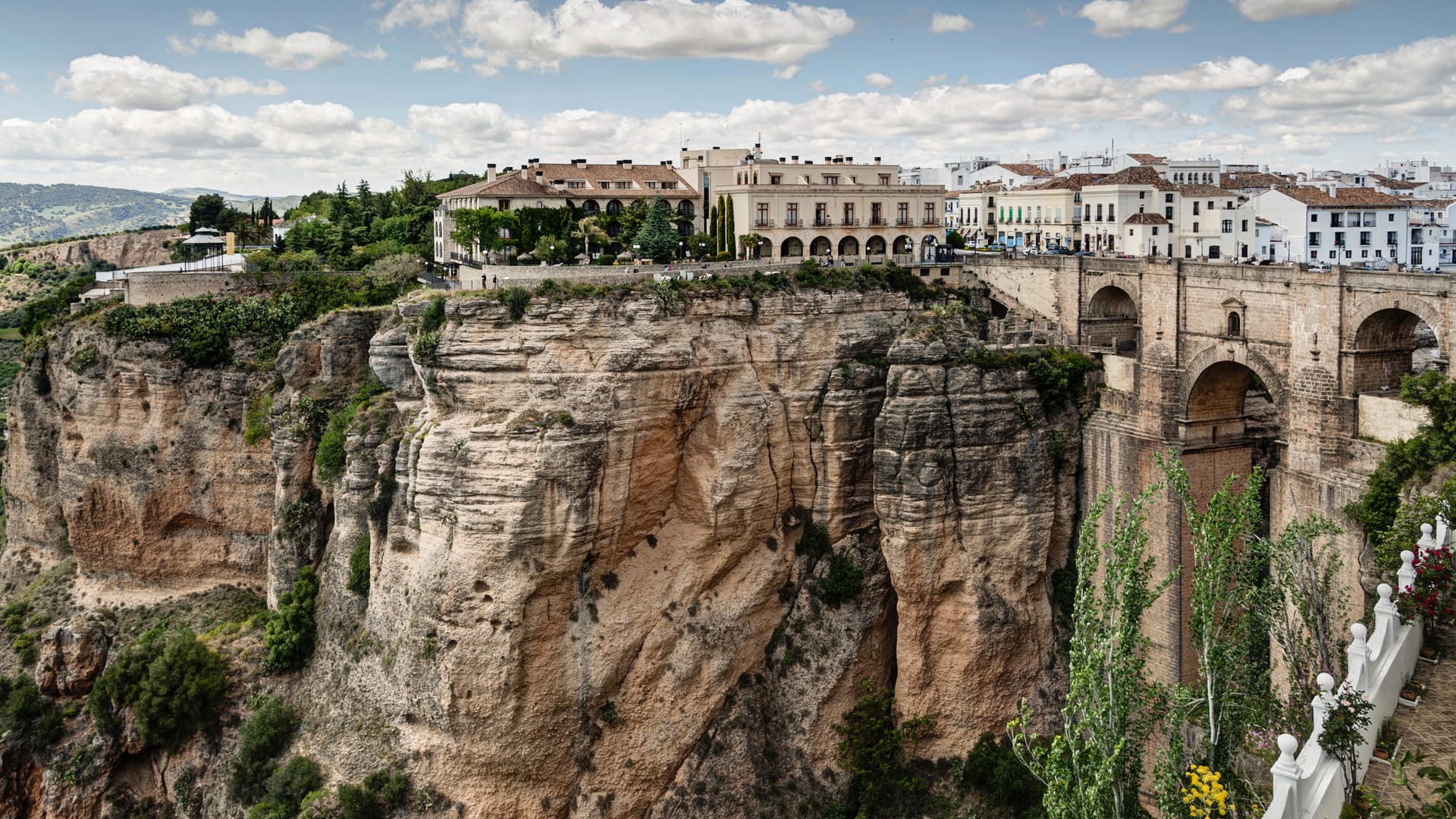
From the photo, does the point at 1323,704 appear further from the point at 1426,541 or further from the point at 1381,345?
the point at 1381,345

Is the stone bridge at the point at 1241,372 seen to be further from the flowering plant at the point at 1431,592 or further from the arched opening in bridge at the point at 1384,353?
the flowering plant at the point at 1431,592

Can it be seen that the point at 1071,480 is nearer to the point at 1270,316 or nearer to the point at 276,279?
the point at 1270,316

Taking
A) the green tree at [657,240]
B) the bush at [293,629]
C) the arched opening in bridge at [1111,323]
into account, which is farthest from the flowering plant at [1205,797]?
the green tree at [657,240]

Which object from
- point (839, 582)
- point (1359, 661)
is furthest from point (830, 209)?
point (1359, 661)

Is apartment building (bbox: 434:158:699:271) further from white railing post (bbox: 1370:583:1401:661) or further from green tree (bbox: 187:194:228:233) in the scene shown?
white railing post (bbox: 1370:583:1401:661)

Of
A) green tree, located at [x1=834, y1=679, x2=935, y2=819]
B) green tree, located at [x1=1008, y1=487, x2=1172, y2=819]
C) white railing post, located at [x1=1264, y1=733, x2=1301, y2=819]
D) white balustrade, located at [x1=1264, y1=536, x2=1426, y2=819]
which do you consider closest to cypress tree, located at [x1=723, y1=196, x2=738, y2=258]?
green tree, located at [x1=834, y1=679, x2=935, y2=819]

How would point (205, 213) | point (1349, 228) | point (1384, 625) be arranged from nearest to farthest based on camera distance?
1. point (1384, 625)
2. point (1349, 228)
3. point (205, 213)
